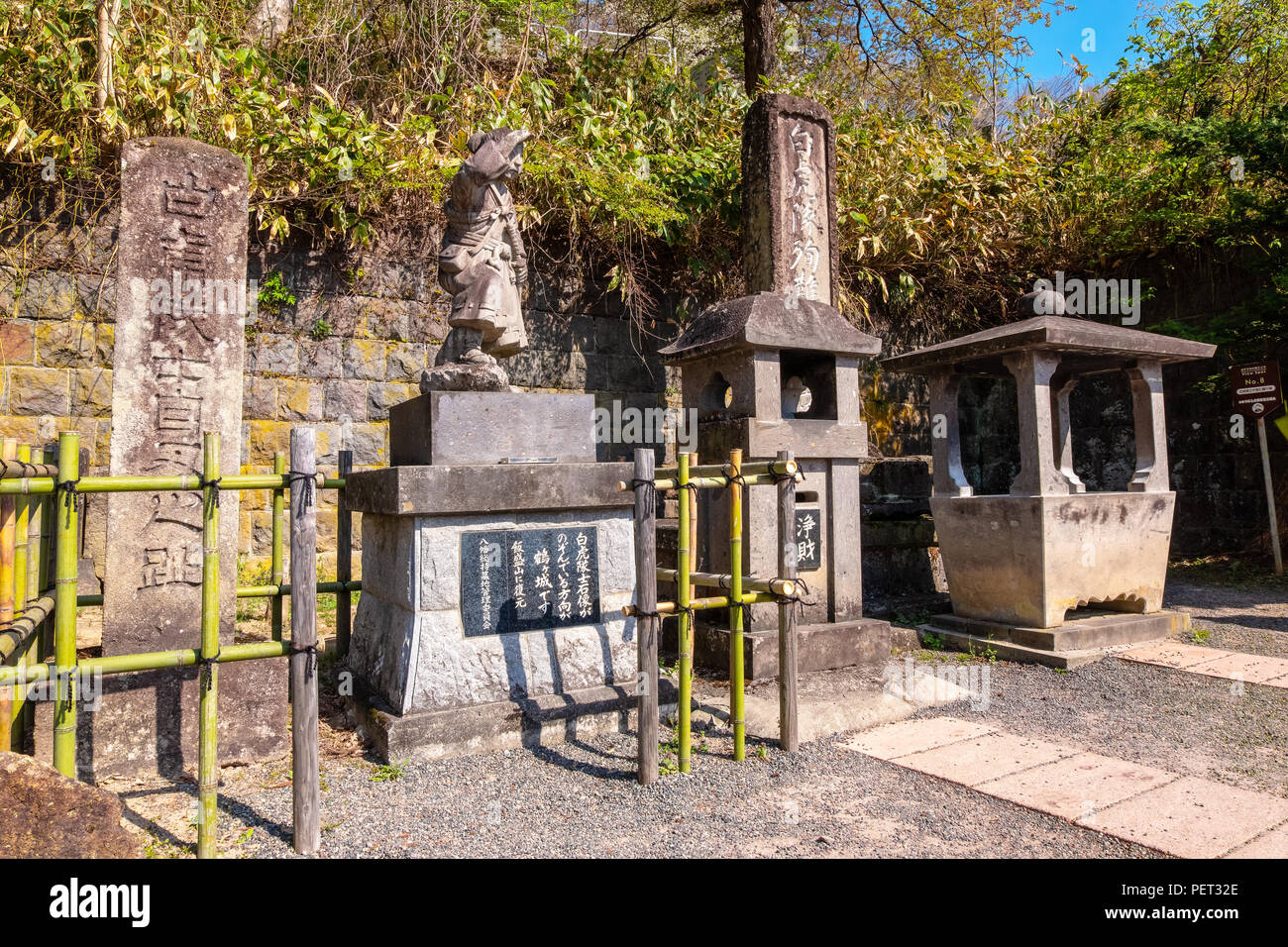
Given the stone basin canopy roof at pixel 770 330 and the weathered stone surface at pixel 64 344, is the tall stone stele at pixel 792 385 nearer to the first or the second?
the stone basin canopy roof at pixel 770 330

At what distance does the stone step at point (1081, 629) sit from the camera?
5473mm

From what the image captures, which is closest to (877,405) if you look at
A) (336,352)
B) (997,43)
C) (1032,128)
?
(1032,128)

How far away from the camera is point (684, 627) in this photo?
3.47m

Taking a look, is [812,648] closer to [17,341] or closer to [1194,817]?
[1194,817]

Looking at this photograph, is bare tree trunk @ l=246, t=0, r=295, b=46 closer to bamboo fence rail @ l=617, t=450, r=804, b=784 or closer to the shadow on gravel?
bamboo fence rail @ l=617, t=450, r=804, b=784

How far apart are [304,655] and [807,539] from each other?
3.23 metres

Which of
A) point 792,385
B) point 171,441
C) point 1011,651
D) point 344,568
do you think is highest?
point 792,385

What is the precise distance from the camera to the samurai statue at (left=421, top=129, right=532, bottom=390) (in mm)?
4195

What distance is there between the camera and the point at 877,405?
396 inches

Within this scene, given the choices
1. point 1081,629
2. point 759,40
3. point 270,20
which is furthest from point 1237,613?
point 270,20

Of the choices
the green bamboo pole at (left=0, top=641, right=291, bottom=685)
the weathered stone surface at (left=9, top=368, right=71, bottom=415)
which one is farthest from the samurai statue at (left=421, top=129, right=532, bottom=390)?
the weathered stone surface at (left=9, top=368, right=71, bottom=415)

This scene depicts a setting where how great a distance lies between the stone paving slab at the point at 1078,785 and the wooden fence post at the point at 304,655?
8.43ft

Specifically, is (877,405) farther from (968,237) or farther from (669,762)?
(669,762)

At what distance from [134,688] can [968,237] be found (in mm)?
9443
